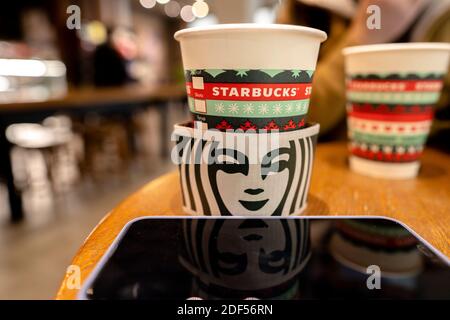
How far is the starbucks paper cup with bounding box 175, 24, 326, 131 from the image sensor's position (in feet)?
1.14

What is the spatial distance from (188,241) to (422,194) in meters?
0.35

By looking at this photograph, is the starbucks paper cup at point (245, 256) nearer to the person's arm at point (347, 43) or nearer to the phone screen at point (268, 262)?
the phone screen at point (268, 262)

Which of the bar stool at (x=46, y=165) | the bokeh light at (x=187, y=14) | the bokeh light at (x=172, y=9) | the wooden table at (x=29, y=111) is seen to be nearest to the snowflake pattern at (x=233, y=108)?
the wooden table at (x=29, y=111)

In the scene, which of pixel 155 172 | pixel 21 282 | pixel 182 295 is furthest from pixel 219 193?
pixel 155 172

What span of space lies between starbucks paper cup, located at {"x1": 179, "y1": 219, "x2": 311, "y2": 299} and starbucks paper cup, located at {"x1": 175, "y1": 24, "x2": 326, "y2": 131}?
0.36ft

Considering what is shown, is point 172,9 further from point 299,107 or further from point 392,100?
point 299,107

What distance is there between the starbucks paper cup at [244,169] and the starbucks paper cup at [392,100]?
0.62 feet

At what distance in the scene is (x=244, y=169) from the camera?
381mm

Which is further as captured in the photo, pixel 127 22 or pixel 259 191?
pixel 127 22

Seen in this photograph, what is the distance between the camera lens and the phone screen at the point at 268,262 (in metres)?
0.27

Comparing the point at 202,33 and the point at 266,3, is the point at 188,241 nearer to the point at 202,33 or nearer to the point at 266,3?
the point at 202,33

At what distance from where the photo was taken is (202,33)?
355mm

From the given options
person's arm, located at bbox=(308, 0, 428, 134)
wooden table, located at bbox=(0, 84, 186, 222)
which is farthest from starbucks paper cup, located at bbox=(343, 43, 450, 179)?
wooden table, located at bbox=(0, 84, 186, 222)

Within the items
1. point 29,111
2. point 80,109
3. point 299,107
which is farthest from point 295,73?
point 80,109
